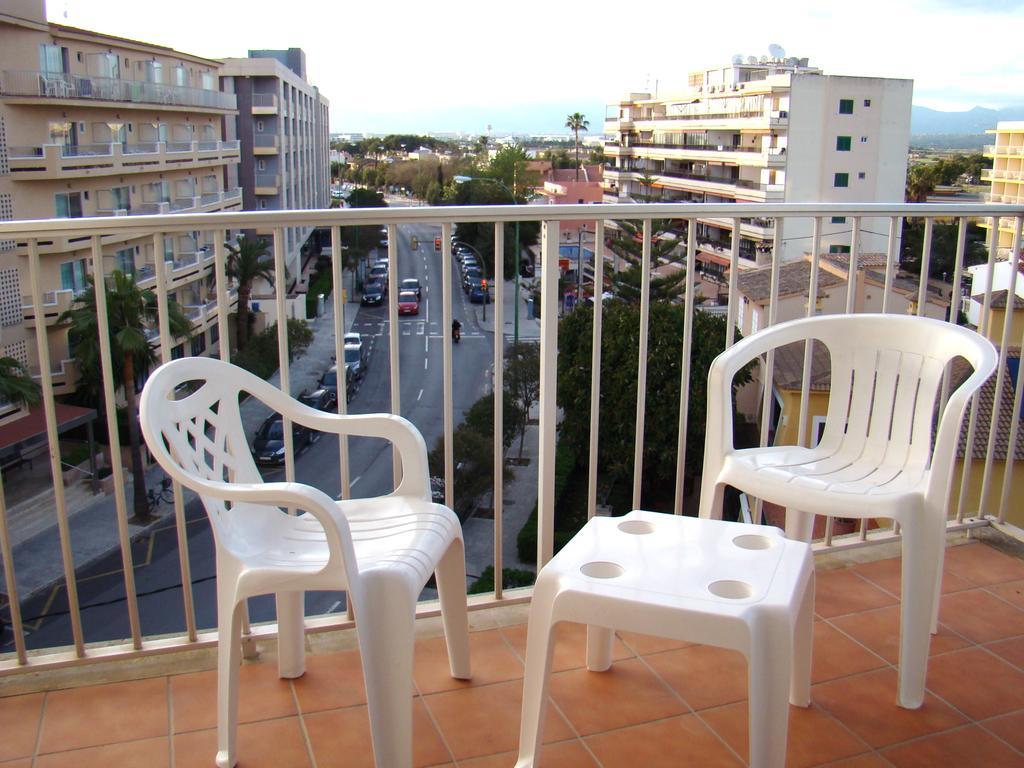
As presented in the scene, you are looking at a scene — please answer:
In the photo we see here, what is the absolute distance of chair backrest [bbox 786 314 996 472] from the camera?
2238 millimetres

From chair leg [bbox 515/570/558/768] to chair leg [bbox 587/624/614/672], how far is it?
0.53 metres

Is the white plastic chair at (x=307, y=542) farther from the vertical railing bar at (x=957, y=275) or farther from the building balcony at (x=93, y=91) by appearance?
the building balcony at (x=93, y=91)

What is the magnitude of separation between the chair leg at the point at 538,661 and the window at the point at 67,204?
22639 mm

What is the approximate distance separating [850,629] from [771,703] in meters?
1.07

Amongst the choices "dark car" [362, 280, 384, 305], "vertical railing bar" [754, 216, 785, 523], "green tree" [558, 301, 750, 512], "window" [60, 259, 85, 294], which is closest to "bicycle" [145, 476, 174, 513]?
"window" [60, 259, 85, 294]

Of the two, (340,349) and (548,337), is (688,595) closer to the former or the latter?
(548,337)

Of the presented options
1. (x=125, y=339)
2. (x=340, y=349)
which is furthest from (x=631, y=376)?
(x=340, y=349)

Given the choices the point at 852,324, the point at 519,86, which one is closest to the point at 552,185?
the point at 519,86

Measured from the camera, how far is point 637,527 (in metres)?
1.88

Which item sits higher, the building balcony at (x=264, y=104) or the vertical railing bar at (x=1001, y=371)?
the building balcony at (x=264, y=104)

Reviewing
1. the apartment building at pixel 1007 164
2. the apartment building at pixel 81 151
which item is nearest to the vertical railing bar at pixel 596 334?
the apartment building at pixel 81 151

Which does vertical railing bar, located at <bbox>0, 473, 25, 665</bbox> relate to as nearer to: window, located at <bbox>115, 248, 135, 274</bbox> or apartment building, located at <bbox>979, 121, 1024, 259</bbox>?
window, located at <bbox>115, 248, 135, 274</bbox>

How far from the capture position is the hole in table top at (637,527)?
6.10 ft

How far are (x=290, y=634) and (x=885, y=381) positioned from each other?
1.63 metres
